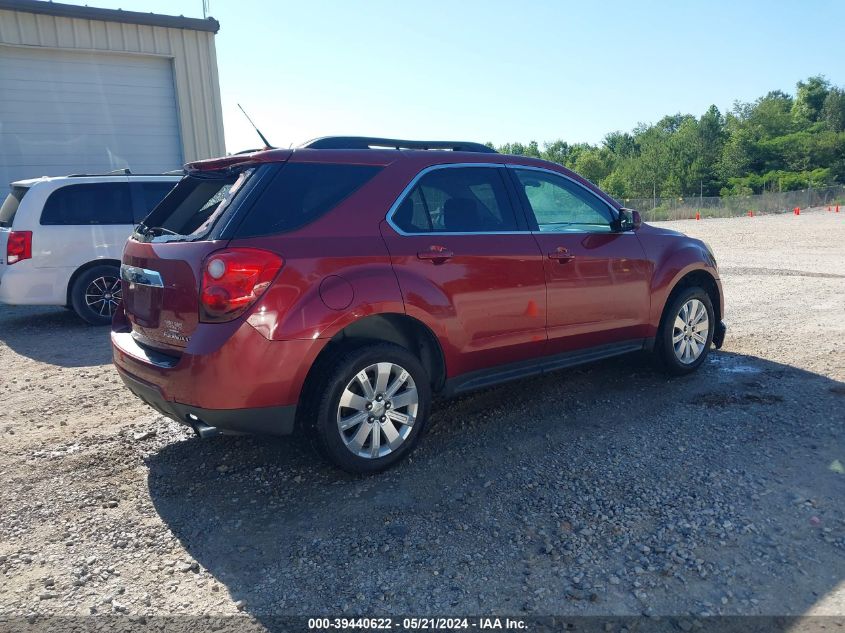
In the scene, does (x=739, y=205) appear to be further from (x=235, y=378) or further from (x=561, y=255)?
(x=235, y=378)

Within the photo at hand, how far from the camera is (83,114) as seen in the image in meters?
13.4

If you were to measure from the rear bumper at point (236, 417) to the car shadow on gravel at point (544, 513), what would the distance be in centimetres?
42

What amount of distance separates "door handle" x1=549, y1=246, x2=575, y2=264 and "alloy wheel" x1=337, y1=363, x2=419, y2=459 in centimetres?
142

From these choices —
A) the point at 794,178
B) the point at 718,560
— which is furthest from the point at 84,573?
the point at 794,178

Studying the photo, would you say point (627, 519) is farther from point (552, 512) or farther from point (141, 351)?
point (141, 351)

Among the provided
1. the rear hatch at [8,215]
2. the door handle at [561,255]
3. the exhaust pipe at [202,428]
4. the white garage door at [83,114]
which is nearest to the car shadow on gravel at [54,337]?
the rear hatch at [8,215]

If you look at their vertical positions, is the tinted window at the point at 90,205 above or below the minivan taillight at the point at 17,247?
above

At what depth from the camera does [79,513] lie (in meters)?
3.55

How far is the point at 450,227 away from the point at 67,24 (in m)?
12.1

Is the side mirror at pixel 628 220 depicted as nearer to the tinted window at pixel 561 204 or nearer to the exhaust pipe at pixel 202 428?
the tinted window at pixel 561 204

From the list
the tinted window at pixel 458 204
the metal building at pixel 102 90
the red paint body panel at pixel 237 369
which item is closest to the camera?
the red paint body panel at pixel 237 369

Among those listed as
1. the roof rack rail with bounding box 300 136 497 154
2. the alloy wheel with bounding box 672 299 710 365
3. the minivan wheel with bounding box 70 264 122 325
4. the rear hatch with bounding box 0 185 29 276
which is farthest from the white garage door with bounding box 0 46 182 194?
the alloy wheel with bounding box 672 299 710 365

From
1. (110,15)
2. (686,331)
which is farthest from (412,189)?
(110,15)

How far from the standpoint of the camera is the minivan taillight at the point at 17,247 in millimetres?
7914
